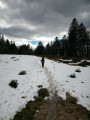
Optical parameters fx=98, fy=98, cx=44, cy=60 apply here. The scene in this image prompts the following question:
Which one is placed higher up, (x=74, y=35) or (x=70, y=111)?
(x=74, y=35)

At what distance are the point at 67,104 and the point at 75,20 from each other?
39.1 metres

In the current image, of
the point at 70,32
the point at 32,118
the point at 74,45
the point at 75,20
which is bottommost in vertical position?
the point at 32,118

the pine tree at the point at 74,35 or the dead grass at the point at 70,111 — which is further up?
the pine tree at the point at 74,35

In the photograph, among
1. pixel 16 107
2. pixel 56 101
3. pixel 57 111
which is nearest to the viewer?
pixel 57 111

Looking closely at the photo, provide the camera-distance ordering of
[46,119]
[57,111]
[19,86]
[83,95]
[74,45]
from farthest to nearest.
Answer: [74,45] → [19,86] → [83,95] → [57,111] → [46,119]

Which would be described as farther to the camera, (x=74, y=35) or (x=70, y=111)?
(x=74, y=35)

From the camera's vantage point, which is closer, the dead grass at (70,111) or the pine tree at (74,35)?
the dead grass at (70,111)

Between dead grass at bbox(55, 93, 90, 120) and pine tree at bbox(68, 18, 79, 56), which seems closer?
dead grass at bbox(55, 93, 90, 120)

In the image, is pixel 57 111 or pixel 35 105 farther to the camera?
pixel 35 105

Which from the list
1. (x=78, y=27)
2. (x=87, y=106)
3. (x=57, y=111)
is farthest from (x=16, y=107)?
(x=78, y=27)

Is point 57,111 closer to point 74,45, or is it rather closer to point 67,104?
point 67,104

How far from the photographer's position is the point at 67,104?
619 centimetres

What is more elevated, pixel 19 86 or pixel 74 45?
pixel 74 45

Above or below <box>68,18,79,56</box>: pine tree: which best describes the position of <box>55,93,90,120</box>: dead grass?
below
